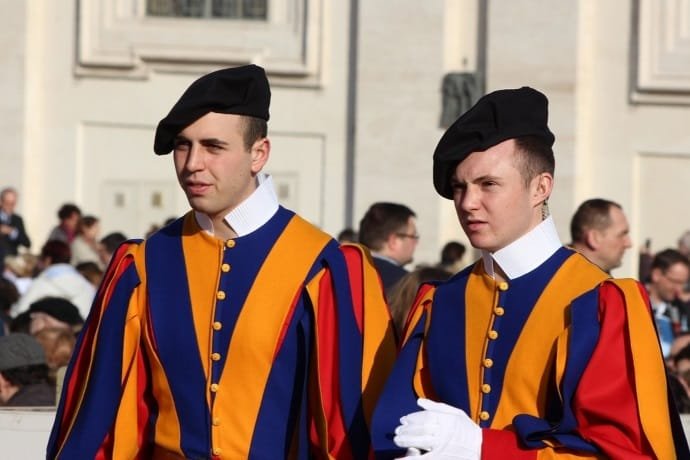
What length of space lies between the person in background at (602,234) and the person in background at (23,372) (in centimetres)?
246

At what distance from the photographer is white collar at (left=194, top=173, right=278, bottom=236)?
5.99 meters

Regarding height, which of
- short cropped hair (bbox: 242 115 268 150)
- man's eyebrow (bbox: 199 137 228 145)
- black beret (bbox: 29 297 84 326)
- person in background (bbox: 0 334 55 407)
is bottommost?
person in background (bbox: 0 334 55 407)

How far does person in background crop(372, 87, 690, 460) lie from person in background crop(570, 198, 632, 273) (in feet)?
→ 11.2

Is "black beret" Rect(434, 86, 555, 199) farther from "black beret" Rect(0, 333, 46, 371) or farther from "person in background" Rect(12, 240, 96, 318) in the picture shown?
"person in background" Rect(12, 240, 96, 318)

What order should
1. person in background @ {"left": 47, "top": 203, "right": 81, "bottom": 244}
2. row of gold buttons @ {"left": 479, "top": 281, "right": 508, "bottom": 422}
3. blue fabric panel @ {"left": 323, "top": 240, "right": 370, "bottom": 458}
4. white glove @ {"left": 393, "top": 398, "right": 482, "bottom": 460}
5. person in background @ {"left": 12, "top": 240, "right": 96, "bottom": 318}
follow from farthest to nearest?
person in background @ {"left": 47, "top": 203, "right": 81, "bottom": 244} → person in background @ {"left": 12, "top": 240, "right": 96, "bottom": 318} → blue fabric panel @ {"left": 323, "top": 240, "right": 370, "bottom": 458} → row of gold buttons @ {"left": 479, "top": 281, "right": 508, "bottom": 422} → white glove @ {"left": 393, "top": 398, "right": 482, "bottom": 460}

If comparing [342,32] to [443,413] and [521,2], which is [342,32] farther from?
[443,413]

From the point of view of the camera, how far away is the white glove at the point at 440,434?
5.05m

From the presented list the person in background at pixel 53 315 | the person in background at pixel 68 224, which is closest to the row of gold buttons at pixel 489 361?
the person in background at pixel 53 315

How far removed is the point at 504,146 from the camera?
534 cm

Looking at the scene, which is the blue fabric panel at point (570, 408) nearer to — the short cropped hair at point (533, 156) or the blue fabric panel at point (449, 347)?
the blue fabric panel at point (449, 347)

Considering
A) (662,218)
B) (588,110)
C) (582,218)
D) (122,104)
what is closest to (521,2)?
(588,110)

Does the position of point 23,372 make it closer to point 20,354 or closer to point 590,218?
point 20,354

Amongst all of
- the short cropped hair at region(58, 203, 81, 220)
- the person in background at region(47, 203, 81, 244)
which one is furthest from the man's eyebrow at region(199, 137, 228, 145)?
the short cropped hair at region(58, 203, 81, 220)

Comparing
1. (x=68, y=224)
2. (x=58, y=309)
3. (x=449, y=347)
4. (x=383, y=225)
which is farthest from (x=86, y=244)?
(x=449, y=347)
